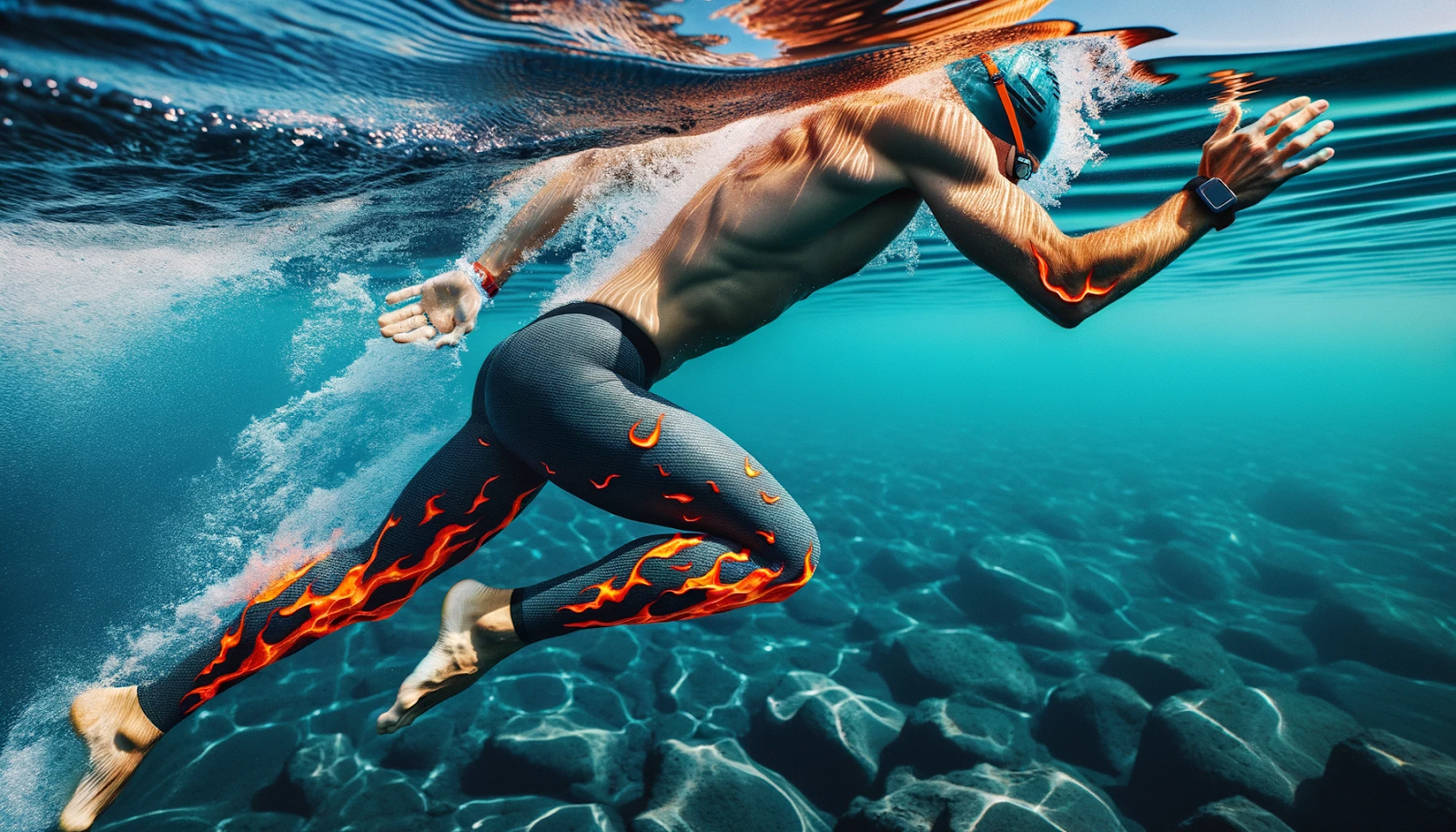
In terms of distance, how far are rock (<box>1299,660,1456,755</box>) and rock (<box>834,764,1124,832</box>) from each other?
15.8ft

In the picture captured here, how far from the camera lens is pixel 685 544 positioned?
1.78 meters

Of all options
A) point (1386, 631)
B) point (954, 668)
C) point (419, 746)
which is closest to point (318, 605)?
point (419, 746)

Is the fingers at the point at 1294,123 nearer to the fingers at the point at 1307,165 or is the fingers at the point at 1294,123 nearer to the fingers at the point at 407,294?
the fingers at the point at 1307,165

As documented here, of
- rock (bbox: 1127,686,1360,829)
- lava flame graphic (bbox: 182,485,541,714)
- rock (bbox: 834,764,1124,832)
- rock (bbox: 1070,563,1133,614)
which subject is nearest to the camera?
lava flame graphic (bbox: 182,485,541,714)

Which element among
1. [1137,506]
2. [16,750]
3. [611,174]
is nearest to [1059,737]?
[611,174]

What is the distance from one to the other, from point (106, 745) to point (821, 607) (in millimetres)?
8333

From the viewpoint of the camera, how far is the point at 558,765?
525 centimetres

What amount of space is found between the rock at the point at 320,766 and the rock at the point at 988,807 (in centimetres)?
437

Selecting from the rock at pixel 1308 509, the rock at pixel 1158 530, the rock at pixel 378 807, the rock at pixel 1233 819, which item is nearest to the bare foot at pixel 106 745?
the rock at pixel 378 807

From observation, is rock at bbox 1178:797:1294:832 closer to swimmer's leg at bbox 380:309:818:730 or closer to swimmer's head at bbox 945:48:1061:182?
swimmer's leg at bbox 380:309:818:730

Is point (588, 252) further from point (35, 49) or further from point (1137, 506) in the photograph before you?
point (1137, 506)

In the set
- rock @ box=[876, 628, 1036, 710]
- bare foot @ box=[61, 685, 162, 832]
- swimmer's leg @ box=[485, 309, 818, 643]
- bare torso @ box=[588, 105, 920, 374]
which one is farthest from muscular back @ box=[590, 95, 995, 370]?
rock @ box=[876, 628, 1036, 710]

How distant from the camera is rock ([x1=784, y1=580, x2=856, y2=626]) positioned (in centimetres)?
902

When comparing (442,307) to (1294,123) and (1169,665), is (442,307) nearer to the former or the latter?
(1294,123)
